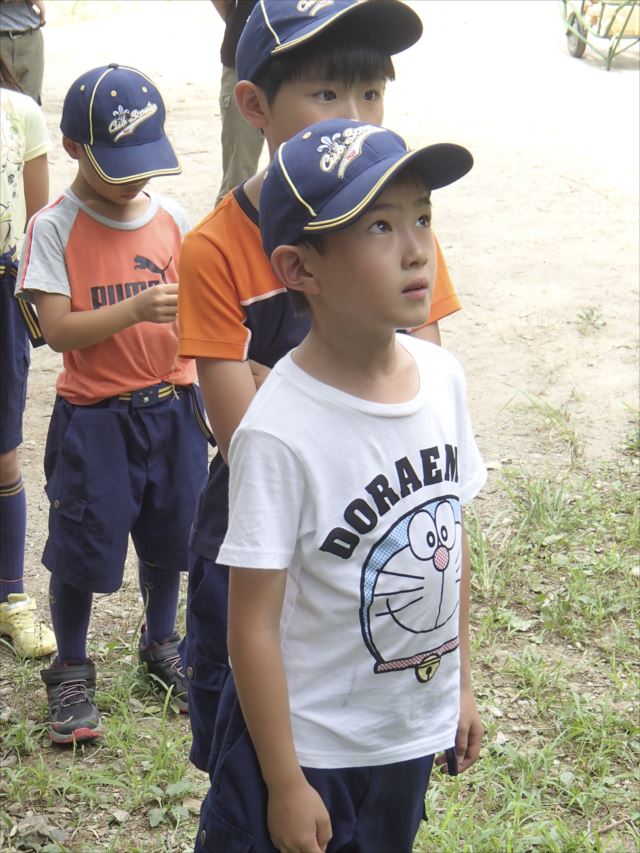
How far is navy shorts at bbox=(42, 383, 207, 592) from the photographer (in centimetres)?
279

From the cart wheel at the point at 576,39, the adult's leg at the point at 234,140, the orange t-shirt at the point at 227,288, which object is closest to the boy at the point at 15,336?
the orange t-shirt at the point at 227,288

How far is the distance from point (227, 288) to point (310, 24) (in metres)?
0.45

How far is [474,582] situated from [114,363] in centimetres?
142

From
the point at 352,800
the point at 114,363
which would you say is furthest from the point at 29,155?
the point at 352,800

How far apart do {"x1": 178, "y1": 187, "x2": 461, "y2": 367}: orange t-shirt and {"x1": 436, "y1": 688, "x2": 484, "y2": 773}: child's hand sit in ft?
2.18

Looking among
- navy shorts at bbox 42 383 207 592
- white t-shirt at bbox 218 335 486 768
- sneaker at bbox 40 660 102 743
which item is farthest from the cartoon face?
sneaker at bbox 40 660 102 743

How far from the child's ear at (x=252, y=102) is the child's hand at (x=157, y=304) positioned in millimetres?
608

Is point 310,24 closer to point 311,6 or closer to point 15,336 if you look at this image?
point 311,6

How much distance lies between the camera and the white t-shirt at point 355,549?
61.6 inches

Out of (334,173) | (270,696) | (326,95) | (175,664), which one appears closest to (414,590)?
(270,696)

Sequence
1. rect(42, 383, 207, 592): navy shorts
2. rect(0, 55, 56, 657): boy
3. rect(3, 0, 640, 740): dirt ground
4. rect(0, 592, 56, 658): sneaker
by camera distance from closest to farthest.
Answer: rect(42, 383, 207, 592): navy shorts, rect(0, 55, 56, 657): boy, rect(0, 592, 56, 658): sneaker, rect(3, 0, 640, 740): dirt ground

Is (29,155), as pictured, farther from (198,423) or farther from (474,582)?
(474,582)

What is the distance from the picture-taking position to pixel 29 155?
312 centimetres

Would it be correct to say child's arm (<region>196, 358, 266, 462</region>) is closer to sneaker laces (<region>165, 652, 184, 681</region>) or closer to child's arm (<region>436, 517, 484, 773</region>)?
child's arm (<region>436, 517, 484, 773</region>)
